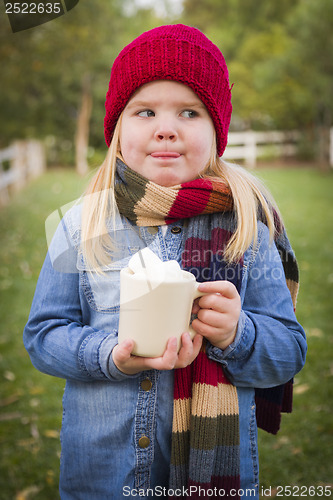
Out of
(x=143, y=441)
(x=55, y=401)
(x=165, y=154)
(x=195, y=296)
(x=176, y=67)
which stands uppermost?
(x=176, y=67)

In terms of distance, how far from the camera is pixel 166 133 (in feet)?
2.59

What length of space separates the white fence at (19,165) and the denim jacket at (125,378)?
5413mm

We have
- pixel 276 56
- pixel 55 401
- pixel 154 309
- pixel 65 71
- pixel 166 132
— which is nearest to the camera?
pixel 154 309

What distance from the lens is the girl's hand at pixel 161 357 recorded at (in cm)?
65

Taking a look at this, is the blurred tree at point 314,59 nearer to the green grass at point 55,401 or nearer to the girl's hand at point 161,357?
the green grass at point 55,401

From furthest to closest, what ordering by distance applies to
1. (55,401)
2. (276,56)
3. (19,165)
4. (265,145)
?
(19,165)
(265,145)
(276,56)
(55,401)

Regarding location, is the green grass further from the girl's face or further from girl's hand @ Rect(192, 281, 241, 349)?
girl's hand @ Rect(192, 281, 241, 349)

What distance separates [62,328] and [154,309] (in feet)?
0.93

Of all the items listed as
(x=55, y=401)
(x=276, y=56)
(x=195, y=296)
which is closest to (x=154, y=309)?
(x=195, y=296)

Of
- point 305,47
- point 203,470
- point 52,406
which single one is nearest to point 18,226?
point 52,406

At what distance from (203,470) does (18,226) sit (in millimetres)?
4276

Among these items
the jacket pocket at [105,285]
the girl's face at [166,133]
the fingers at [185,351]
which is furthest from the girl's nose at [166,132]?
the fingers at [185,351]

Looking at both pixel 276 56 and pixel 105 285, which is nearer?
pixel 105 285

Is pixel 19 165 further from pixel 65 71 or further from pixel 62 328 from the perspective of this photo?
pixel 62 328
